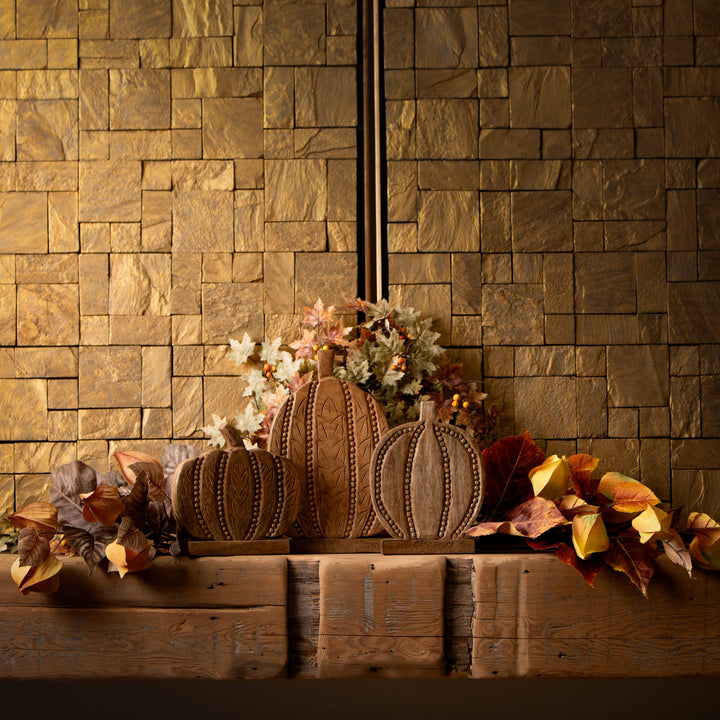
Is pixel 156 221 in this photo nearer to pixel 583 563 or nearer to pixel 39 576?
pixel 39 576

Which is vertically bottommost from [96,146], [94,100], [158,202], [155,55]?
[158,202]

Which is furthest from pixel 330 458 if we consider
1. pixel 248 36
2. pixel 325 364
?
pixel 248 36

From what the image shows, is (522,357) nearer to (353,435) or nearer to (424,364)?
(424,364)

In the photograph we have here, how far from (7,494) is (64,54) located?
1.30 m

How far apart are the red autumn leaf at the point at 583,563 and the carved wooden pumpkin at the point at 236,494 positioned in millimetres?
584

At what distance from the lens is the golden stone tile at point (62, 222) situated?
77.1 inches

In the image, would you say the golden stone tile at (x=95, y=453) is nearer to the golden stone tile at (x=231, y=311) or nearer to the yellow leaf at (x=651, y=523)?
the golden stone tile at (x=231, y=311)

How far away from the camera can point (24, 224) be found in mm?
1963

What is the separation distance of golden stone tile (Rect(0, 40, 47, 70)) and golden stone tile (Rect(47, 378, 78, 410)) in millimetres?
945

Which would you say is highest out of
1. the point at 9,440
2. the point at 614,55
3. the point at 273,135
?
the point at 614,55

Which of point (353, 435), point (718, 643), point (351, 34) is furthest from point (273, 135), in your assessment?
point (718, 643)

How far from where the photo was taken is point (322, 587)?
4.72ft

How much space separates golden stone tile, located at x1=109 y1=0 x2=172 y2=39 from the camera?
1.98m

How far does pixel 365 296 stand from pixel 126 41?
1.04m
